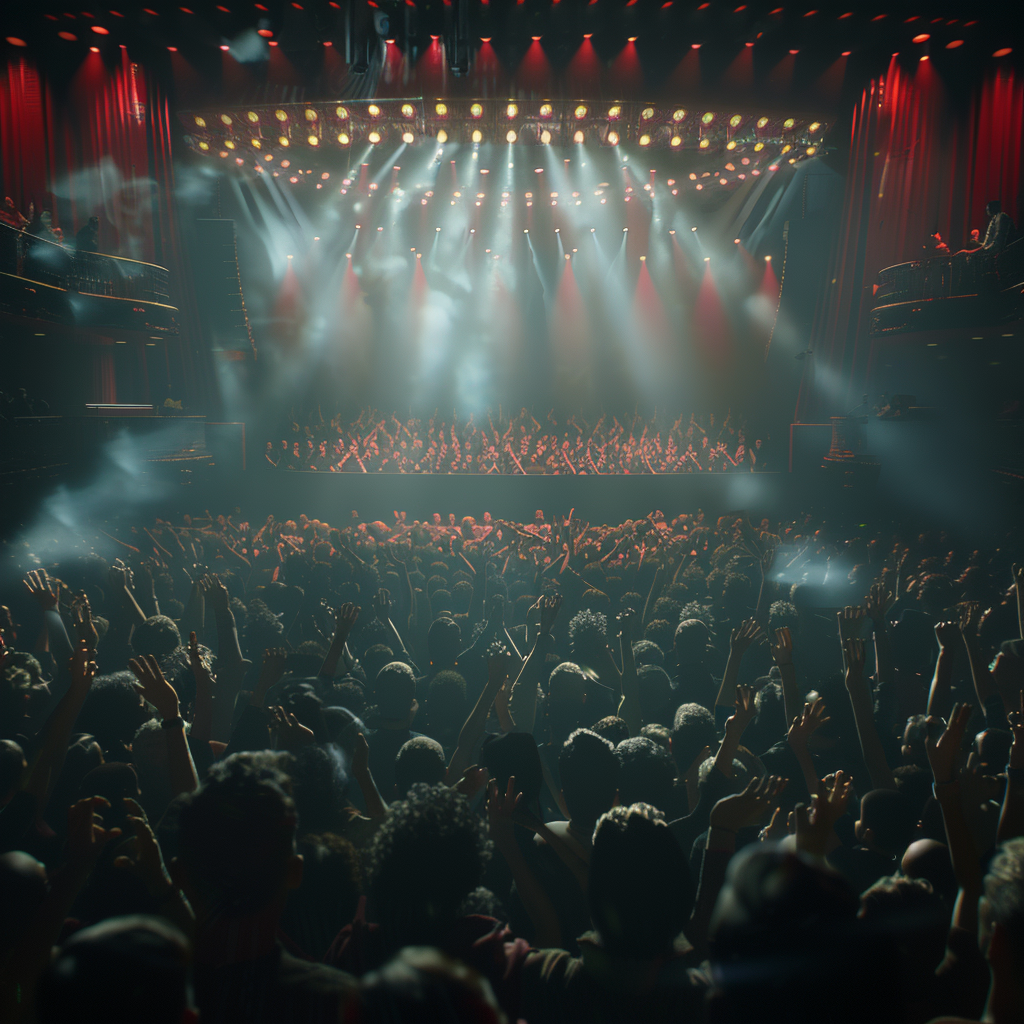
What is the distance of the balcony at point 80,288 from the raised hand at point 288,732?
9289 mm

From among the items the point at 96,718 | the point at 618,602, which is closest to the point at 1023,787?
the point at 96,718

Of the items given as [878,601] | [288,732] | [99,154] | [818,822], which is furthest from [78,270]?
[818,822]

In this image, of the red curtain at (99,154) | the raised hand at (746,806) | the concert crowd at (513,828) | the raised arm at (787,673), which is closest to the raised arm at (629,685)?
the concert crowd at (513,828)

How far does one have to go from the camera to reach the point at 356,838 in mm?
1978

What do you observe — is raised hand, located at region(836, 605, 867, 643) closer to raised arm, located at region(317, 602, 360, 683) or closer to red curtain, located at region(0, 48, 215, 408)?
raised arm, located at region(317, 602, 360, 683)

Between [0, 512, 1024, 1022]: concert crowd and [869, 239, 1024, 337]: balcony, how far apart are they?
22.6 ft

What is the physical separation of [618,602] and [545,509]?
247 inches

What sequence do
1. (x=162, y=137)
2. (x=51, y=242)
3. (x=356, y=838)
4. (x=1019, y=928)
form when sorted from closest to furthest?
(x=1019, y=928) → (x=356, y=838) → (x=51, y=242) → (x=162, y=137)

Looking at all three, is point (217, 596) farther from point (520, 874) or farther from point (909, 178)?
point (909, 178)

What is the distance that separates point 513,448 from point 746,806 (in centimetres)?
1453

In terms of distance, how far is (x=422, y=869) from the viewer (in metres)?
1.45

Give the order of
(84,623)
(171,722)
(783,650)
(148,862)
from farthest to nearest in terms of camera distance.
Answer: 1. (84,623)
2. (783,650)
3. (171,722)
4. (148,862)

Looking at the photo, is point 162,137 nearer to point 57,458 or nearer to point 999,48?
point 57,458

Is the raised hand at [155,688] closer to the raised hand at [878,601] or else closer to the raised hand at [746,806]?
the raised hand at [746,806]
